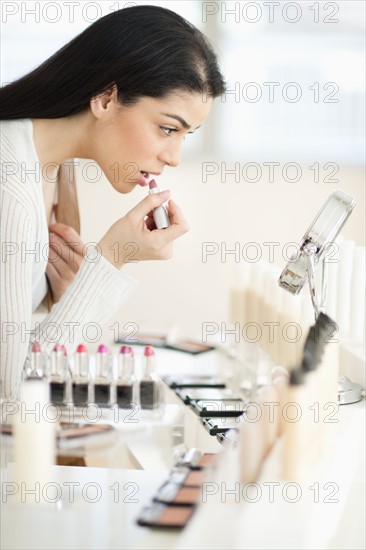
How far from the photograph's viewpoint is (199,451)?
38.0 inches

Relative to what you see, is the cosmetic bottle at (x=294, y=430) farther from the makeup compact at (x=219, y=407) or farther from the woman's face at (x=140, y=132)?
the woman's face at (x=140, y=132)

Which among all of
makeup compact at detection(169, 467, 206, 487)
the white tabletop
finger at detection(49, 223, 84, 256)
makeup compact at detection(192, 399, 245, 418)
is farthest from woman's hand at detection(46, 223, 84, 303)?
makeup compact at detection(169, 467, 206, 487)

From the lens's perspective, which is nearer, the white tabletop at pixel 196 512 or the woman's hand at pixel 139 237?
the white tabletop at pixel 196 512

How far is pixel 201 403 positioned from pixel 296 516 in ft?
1.74

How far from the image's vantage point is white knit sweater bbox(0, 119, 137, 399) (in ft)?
4.12

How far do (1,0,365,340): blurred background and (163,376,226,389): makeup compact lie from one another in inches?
72.3

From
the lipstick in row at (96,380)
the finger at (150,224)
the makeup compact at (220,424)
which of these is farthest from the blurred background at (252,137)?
the makeup compact at (220,424)

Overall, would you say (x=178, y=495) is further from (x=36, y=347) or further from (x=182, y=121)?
(x=182, y=121)

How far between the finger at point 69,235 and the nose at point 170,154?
0.74ft

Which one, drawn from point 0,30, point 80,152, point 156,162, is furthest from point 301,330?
point 0,30

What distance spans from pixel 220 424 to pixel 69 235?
1.82ft

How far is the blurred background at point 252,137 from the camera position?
10.8 feet

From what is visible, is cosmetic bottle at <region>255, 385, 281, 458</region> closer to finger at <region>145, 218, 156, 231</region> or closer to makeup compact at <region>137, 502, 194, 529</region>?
makeup compact at <region>137, 502, 194, 529</region>

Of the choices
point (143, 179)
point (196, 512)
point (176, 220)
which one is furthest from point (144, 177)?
point (196, 512)
